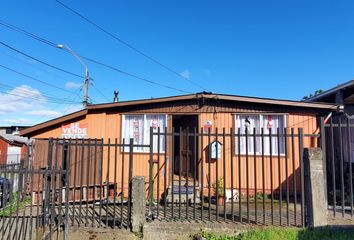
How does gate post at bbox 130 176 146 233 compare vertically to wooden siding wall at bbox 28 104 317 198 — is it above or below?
below

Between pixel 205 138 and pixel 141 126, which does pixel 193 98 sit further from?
pixel 141 126

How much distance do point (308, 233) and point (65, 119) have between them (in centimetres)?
830

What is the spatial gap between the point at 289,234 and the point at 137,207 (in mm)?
3018

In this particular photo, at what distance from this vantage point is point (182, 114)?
1104 cm

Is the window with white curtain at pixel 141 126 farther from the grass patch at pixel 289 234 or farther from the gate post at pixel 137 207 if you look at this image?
the grass patch at pixel 289 234

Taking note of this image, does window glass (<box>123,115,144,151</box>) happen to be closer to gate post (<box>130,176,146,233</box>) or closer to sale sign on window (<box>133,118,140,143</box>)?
sale sign on window (<box>133,118,140,143</box>)

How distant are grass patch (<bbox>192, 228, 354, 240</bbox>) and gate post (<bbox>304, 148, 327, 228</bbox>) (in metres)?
0.20

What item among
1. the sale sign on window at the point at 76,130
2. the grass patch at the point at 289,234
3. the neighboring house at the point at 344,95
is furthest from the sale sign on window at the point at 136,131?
the neighboring house at the point at 344,95

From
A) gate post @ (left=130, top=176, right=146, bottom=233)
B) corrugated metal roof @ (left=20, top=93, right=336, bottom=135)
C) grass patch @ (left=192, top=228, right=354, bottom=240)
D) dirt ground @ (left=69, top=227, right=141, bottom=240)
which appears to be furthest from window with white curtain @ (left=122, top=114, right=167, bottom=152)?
grass patch @ (left=192, top=228, right=354, bottom=240)

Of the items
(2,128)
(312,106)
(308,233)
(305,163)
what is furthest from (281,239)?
(2,128)

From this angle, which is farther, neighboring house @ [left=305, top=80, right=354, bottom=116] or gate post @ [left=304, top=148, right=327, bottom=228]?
neighboring house @ [left=305, top=80, right=354, bottom=116]

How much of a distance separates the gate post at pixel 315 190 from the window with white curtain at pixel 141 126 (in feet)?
18.6

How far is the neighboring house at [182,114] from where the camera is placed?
34.5 feet

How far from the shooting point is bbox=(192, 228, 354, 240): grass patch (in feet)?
19.6
